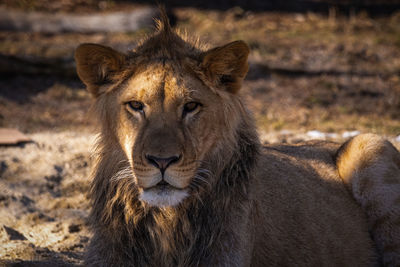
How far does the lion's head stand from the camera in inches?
106

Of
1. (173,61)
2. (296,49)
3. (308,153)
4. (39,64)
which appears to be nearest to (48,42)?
(39,64)

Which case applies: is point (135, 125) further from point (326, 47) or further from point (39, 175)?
point (326, 47)

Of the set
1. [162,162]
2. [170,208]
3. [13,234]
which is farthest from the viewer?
[13,234]

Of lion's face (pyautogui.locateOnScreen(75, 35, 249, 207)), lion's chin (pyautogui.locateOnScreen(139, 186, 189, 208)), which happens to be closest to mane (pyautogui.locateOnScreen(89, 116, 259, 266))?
lion's face (pyautogui.locateOnScreen(75, 35, 249, 207))

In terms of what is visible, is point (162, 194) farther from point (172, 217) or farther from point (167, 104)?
point (167, 104)

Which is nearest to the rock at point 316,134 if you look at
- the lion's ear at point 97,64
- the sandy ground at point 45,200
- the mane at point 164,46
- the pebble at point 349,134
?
the pebble at point 349,134

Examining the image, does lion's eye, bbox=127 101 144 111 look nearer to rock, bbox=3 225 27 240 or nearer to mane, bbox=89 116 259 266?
mane, bbox=89 116 259 266

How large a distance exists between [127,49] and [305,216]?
1629 mm

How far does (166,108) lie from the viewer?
9.35ft

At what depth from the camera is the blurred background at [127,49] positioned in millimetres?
4570

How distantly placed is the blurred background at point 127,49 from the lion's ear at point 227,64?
511mm

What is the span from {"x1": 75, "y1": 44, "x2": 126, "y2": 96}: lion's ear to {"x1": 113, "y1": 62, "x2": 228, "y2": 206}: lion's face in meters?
0.12

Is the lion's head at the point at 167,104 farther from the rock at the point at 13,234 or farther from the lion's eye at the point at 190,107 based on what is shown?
the rock at the point at 13,234

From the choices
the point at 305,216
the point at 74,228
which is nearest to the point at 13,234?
the point at 74,228
